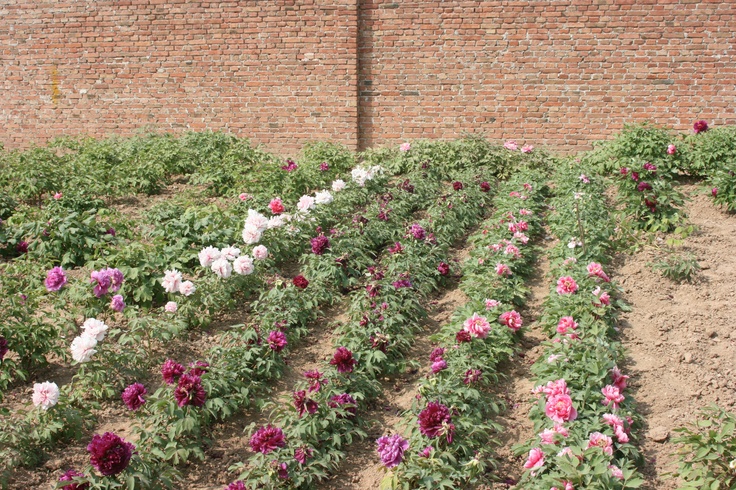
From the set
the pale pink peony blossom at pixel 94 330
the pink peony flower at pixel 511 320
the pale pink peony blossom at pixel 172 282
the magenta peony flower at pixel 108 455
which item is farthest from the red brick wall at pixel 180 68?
the magenta peony flower at pixel 108 455

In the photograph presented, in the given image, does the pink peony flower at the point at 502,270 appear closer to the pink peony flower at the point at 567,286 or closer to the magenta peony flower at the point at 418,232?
the pink peony flower at the point at 567,286

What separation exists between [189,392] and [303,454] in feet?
2.29

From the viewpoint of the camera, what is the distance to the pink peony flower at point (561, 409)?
3654 mm

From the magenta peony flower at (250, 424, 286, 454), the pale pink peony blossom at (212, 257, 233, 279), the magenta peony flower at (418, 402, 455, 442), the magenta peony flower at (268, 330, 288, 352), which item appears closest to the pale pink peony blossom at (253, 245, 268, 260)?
the pale pink peony blossom at (212, 257, 233, 279)

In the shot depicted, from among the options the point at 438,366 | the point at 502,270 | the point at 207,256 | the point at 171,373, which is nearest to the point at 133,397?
the point at 171,373

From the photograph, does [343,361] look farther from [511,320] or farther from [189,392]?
[511,320]

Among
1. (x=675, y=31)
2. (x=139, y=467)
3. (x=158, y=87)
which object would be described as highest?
(x=675, y=31)

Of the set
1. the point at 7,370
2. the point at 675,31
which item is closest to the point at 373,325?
the point at 7,370

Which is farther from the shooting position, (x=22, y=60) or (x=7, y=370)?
(x=22, y=60)

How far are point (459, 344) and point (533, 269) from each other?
1860 mm

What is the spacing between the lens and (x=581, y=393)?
3871 millimetres

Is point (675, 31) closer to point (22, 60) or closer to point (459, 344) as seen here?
point (459, 344)

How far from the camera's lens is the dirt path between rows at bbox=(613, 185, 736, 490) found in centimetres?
409

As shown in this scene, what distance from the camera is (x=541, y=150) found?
8.95m
